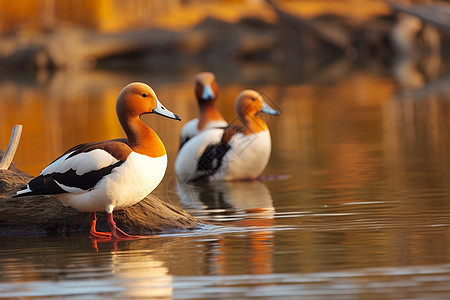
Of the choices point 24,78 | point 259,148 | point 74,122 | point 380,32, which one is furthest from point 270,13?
point 259,148

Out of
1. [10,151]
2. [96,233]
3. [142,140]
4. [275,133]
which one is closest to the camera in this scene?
[142,140]

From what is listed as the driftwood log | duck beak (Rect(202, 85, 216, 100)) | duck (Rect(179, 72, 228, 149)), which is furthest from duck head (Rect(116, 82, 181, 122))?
duck beak (Rect(202, 85, 216, 100))

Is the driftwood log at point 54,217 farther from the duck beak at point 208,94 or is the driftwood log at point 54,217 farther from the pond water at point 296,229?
the duck beak at point 208,94

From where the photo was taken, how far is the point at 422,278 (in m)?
4.82

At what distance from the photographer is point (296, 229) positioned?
640 cm

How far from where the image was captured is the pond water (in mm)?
4895

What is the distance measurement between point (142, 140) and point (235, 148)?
123 inches

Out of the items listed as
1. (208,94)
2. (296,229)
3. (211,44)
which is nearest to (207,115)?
(208,94)

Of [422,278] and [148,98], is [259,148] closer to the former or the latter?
[148,98]

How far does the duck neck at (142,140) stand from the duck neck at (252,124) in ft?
9.97

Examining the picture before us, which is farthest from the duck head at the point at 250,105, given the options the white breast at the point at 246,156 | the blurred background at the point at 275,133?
the blurred background at the point at 275,133

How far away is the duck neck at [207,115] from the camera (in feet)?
33.3

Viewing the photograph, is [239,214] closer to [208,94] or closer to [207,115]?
[207,115]

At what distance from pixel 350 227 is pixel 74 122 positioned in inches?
400
